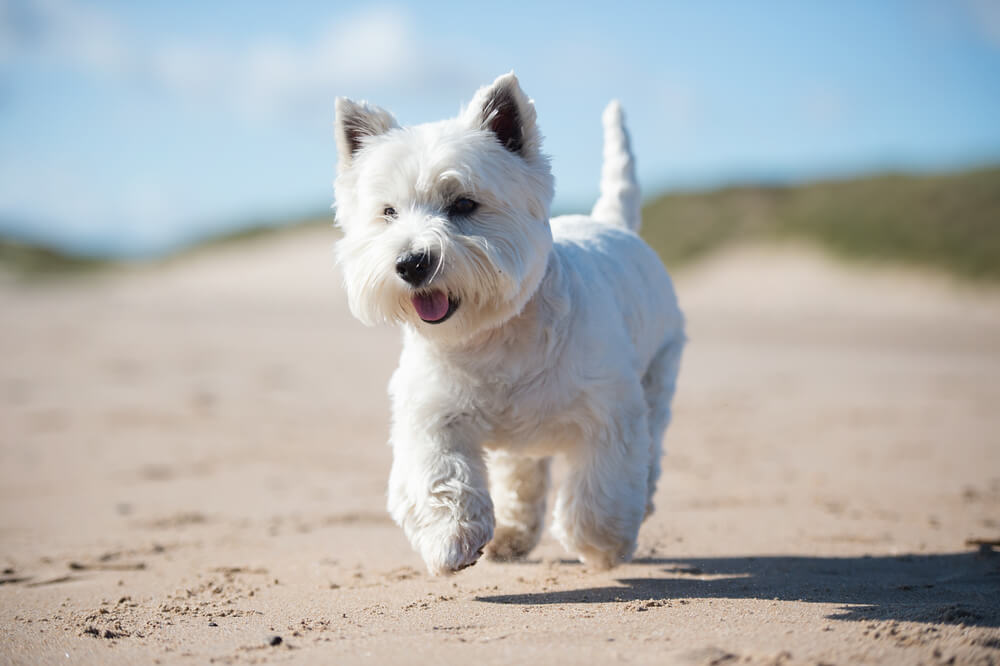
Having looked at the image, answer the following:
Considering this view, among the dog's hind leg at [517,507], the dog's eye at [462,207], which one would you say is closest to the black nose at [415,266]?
the dog's eye at [462,207]

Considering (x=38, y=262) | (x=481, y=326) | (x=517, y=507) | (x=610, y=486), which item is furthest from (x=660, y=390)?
(x=38, y=262)

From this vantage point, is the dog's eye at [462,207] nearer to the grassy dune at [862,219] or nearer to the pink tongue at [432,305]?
the pink tongue at [432,305]

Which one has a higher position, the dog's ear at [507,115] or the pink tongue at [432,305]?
the dog's ear at [507,115]

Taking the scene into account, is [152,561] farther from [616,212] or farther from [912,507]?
[912,507]

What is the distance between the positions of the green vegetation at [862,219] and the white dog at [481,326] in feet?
77.6

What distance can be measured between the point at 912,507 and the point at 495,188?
392cm

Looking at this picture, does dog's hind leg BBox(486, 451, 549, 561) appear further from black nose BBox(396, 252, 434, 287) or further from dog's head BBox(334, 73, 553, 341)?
black nose BBox(396, 252, 434, 287)

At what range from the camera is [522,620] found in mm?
3451

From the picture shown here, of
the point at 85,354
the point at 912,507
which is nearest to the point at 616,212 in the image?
the point at 912,507

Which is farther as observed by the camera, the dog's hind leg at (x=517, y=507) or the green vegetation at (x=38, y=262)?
the green vegetation at (x=38, y=262)

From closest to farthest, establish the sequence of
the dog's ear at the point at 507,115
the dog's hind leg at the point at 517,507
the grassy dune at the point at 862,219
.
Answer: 1. the dog's ear at the point at 507,115
2. the dog's hind leg at the point at 517,507
3. the grassy dune at the point at 862,219

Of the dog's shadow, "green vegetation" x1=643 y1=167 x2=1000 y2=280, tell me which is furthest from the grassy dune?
the dog's shadow

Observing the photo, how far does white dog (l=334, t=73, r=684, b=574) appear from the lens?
3619mm

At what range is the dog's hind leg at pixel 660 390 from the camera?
4859mm
